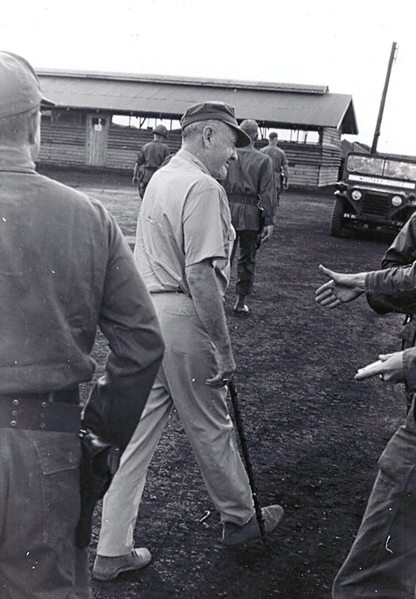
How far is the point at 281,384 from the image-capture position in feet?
18.4

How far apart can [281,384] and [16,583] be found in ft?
13.2

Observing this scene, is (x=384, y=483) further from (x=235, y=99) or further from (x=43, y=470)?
(x=235, y=99)

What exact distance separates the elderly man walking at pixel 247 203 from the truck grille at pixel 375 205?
7427mm

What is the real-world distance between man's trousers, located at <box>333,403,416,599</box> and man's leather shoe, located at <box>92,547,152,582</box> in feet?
3.39

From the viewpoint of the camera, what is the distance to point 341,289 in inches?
114

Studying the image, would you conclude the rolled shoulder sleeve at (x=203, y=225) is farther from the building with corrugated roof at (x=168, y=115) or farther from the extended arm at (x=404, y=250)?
the building with corrugated roof at (x=168, y=115)

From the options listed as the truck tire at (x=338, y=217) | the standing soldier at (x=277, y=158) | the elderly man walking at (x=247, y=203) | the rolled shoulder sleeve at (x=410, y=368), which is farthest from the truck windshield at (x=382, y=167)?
the rolled shoulder sleeve at (x=410, y=368)

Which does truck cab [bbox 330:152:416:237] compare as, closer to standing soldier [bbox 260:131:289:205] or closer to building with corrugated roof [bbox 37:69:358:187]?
standing soldier [bbox 260:131:289:205]

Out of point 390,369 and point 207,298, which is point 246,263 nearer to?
point 207,298

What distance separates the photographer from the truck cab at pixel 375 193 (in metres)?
14.8

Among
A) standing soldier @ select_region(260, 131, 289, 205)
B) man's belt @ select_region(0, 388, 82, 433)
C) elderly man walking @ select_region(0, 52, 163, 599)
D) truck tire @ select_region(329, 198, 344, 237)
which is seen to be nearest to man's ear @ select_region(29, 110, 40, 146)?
elderly man walking @ select_region(0, 52, 163, 599)

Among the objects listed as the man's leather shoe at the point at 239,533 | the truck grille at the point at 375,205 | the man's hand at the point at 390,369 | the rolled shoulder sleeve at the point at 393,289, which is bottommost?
the truck grille at the point at 375,205

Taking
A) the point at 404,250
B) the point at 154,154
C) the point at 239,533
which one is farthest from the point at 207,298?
the point at 154,154

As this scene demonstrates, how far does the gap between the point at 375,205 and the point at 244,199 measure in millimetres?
7779
